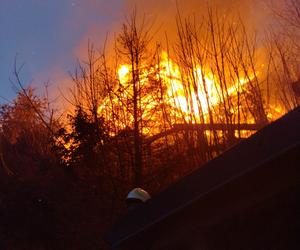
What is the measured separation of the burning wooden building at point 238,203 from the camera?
185cm

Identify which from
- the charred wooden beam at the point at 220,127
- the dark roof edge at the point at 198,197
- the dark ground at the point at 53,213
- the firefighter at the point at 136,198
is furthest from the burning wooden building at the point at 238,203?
the dark ground at the point at 53,213

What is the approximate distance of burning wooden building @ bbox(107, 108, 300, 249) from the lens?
72.7 inches

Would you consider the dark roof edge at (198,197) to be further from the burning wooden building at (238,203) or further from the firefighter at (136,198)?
the firefighter at (136,198)

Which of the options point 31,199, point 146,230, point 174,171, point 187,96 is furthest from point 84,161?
point 146,230

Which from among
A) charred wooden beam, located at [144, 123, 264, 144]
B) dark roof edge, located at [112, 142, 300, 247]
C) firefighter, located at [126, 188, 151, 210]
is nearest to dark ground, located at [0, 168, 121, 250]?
charred wooden beam, located at [144, 123, 264, 144]

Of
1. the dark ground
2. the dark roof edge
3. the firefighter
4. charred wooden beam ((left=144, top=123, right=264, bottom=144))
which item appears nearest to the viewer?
the dark roof edge

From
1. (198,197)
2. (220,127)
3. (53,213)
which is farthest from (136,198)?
(53,213)

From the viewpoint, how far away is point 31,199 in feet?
36.5

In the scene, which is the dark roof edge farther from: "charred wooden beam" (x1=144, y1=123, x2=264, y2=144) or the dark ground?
the dark ground

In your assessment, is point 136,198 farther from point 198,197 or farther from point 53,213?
point 53,213

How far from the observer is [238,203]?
7.20ft

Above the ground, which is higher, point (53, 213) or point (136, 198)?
point (53, 213)

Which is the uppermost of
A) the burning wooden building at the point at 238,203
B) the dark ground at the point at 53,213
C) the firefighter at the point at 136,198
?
the dark ground at the point at 53,213

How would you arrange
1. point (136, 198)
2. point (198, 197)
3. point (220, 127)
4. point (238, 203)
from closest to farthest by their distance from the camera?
1. point (198, 197)
2. point (238, 203)
3. point (136, 198)
4. point (220, 127)
